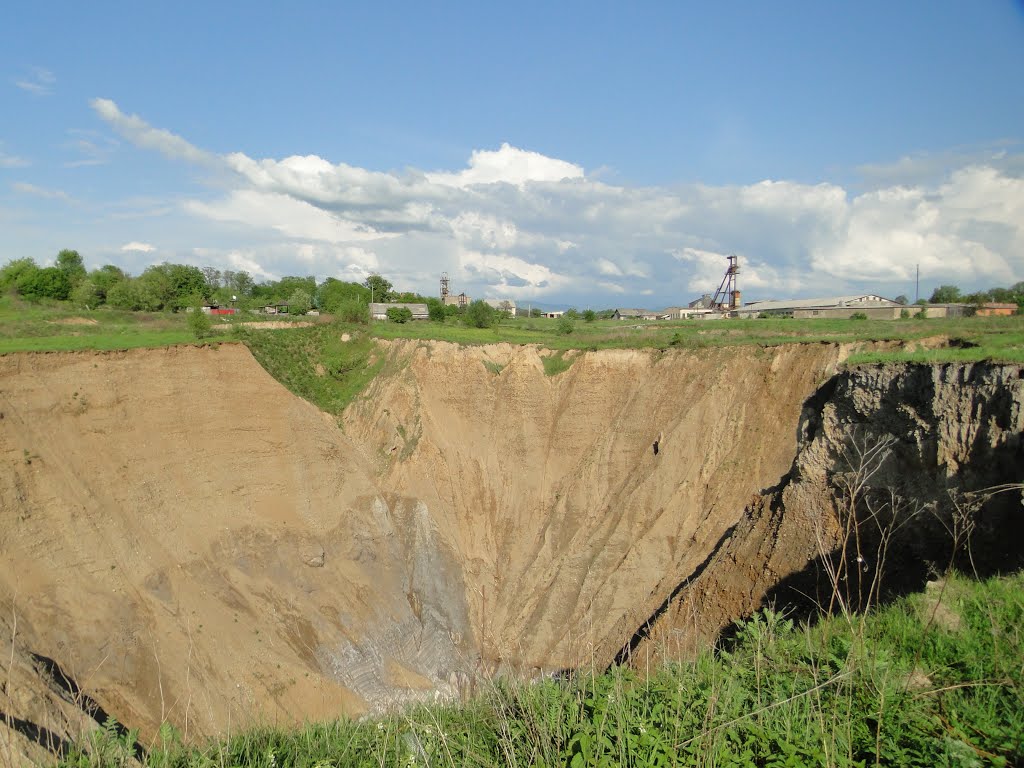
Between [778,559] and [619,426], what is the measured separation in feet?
33.4

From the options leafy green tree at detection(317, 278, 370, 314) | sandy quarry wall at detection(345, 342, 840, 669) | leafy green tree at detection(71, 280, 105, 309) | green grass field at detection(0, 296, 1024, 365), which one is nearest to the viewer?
green grass field at detection(0, 296, 1024, 365)

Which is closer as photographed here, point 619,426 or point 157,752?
point 157,752

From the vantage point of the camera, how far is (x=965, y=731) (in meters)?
3.84

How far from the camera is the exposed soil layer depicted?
14.5 meters

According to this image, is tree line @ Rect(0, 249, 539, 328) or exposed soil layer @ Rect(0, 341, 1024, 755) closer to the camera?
exposed soil layer @ Rect(0, 341, 1024, 755)

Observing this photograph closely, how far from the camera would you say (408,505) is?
23.7 metres

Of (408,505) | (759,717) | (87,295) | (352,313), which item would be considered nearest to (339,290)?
(87,295)

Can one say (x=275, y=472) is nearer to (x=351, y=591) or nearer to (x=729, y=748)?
(x=351, y=591)

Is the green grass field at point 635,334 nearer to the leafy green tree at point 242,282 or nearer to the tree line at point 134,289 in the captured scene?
the tree line at point 134,289

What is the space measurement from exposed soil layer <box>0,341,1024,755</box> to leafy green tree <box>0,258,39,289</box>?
29.3 metres

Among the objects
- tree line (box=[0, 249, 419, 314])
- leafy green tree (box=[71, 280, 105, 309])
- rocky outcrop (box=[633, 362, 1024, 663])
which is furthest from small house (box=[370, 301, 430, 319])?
rocky outcrop (box=[633, 362, 1024, 663])

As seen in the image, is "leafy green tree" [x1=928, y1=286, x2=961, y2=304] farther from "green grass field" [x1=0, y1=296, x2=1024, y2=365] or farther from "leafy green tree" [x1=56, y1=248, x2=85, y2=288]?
"leafy green tree" [x1=56, y1=248, x2=85, y2=288]

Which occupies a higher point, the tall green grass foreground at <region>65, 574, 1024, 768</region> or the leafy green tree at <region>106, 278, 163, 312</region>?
the leafy green tree at <region>106, 278, 163, 312</region>

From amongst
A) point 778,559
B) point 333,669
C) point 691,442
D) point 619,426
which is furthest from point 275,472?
point 778,559
